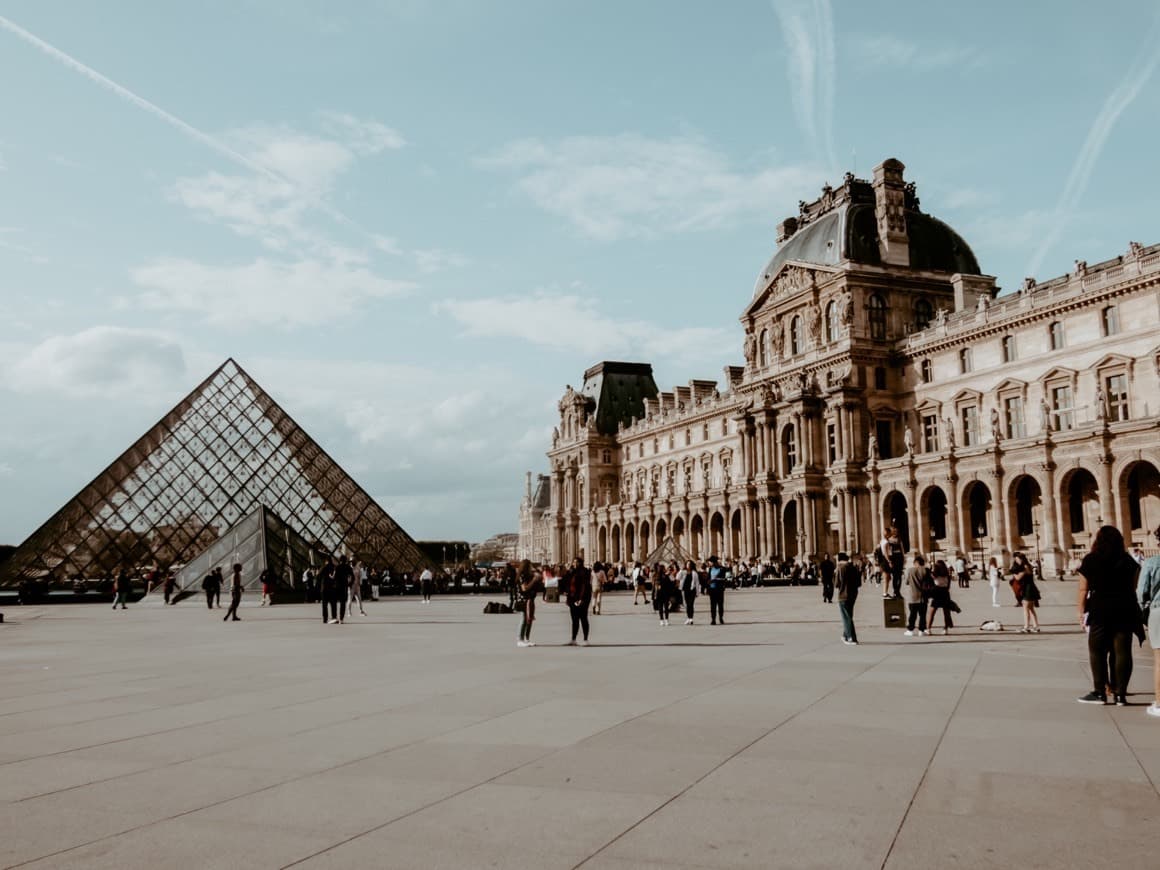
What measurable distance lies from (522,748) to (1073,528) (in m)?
45.0

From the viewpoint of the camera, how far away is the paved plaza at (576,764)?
15.8 ft

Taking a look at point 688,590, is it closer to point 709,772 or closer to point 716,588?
point 716,588

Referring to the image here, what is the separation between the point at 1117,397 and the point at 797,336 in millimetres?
21844

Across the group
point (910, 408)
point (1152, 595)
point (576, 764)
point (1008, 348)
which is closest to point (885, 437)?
point (910, 408)

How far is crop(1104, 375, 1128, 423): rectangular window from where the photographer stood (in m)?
44.3

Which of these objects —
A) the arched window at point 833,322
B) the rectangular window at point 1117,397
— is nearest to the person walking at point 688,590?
the rectangular window at point 1117,397

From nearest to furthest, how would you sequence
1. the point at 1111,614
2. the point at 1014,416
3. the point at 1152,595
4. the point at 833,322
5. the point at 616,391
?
the point at 1152,595, the point at 1111,614, the point at 1014,416, the point at 833,322, the point at 616,391

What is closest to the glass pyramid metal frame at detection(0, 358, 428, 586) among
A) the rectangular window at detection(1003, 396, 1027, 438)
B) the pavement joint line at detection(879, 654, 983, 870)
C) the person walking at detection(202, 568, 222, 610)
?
the person walking at detection(202, 568, 222, 610)

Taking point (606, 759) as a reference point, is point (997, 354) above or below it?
above

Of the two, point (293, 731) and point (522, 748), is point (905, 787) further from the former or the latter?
point (293, 731)

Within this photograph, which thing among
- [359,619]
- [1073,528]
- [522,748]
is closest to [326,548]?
[359,619]

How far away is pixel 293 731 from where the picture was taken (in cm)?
799

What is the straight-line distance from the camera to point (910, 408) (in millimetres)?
57812

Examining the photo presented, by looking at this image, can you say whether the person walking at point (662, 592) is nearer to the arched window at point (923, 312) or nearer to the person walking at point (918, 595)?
the person walking at point (918, 595)
